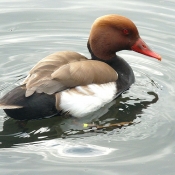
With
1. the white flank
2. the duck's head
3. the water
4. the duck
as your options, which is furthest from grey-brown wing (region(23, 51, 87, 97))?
the water

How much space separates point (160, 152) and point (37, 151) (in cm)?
116

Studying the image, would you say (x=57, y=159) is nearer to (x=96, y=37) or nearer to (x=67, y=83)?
(x=67, y=83)

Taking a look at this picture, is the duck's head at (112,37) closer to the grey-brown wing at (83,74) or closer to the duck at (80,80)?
the duck at (80,80)

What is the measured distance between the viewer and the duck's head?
19.6 feet

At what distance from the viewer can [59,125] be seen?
17.9 ft

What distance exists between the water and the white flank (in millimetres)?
110

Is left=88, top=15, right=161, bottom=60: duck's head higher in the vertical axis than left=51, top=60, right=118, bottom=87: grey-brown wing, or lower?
higher

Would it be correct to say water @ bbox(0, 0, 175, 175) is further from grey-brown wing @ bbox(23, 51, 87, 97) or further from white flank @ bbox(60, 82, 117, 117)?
grey-brown wing @ bbox(23, 51, 87, 97)

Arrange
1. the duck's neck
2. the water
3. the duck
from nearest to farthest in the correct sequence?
the water, the duck, the duck's neck

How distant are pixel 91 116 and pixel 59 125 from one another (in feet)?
1.25

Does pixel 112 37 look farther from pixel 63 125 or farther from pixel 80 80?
pixel 63 125

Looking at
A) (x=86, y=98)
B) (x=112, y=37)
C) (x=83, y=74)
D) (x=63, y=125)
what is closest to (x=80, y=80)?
(x=83, y=74)

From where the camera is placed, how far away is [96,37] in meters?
6.02

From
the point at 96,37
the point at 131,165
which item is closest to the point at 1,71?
the point at 96,37
